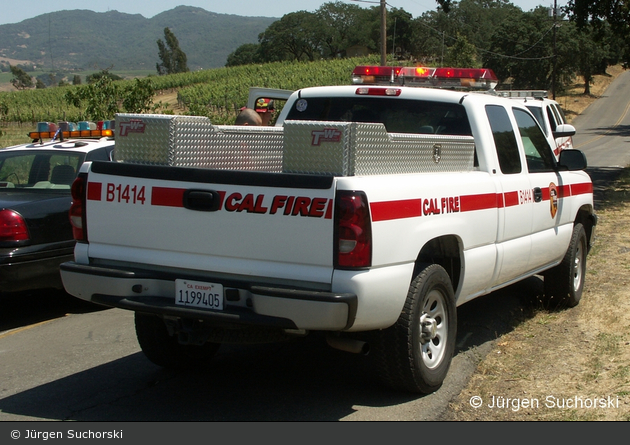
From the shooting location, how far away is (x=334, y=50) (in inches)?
5285

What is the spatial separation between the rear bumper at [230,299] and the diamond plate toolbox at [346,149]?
71cm

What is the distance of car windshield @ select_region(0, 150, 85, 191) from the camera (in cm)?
703

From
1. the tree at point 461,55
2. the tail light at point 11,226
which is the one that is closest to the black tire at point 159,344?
the tail light at point 11,226

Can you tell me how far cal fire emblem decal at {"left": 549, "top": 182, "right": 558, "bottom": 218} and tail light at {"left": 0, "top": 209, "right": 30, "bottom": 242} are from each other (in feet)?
15.8

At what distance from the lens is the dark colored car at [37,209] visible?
629 cm

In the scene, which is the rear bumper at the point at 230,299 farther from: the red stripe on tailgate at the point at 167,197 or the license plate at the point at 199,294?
the red stripe on tailgate at the point at 167,197

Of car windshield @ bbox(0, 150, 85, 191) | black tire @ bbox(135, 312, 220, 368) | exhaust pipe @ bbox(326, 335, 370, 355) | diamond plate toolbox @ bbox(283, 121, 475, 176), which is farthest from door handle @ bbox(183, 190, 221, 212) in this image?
car windshield @ bbox(0, 150, 85, 191)

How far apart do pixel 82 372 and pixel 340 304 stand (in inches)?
100

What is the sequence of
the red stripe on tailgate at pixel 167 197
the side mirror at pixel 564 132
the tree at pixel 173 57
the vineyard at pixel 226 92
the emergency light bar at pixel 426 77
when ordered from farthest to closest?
the tree at pixel 173 57 < the vineyard at pixel 226 92 < the side mirror at pixel 564 132 < the emergency light bar at pixel 426 77 < the red stripe on tailgate at pixel 167 197

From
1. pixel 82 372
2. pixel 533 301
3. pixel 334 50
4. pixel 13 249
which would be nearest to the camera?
pixel 82 372

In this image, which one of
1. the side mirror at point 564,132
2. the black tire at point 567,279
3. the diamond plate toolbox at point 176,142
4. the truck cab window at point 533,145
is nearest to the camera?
the diamond plate toolbox at point 176,142
